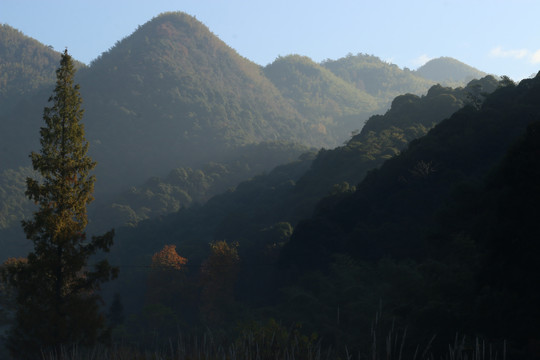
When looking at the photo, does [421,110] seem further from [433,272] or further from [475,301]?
[475,301]

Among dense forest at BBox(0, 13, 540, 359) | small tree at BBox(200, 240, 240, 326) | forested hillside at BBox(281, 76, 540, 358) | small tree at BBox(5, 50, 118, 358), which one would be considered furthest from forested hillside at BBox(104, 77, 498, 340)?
small tree at BBox(5, 50, 118, 358)

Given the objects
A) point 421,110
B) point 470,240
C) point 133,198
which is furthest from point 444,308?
point 133,198

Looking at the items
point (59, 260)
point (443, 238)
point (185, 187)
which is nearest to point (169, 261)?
point (443, 238)

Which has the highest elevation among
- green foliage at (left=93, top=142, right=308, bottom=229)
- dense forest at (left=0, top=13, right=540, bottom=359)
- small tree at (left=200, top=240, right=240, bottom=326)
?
green foliage at (left=93, top=142, right=308, bottom=229)

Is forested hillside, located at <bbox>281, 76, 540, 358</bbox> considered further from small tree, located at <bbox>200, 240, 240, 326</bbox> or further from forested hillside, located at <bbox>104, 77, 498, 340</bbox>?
small tree, located at <bbox>200, 240, 240, 326</bbox>

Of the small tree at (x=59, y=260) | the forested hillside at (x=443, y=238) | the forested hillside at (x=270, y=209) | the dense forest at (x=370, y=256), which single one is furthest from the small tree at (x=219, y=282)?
the small tree at (x=59, y=260)

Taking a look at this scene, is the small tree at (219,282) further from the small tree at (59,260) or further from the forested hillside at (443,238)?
the small tree at (59,260)

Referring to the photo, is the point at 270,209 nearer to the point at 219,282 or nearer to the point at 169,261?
the point at 169,261

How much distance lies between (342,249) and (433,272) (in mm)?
19188

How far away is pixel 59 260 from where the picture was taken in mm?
27172

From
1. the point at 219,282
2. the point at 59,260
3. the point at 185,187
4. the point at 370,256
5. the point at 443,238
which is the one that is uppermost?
the point at 185,187

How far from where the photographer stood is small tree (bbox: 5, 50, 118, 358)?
26.3 metres

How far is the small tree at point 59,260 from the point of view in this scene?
86.2 feet

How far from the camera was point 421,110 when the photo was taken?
94312 millimetres
